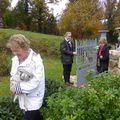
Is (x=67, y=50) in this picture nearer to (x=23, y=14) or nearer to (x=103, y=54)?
(x=103, y=54)

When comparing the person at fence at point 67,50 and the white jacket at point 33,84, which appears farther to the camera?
the person at fence at point 67,50

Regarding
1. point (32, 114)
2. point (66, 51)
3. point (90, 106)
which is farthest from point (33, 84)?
point (66, 51)

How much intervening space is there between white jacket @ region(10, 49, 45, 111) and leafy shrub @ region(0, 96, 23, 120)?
Result: 0.66 m

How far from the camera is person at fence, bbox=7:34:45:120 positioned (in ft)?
15.5

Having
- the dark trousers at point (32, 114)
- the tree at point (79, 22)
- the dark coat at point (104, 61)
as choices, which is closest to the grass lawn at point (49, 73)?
the dark coat at point (104, 61)

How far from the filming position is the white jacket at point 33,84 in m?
4.75

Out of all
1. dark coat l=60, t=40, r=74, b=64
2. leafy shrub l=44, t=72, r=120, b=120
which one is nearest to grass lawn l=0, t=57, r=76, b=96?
dark coat l=60, t=40, r=74, b=64

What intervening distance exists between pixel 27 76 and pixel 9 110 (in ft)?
3.48

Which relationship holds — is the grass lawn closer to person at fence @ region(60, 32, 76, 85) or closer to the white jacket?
person at fence @ region(60, 32, 76, 85)

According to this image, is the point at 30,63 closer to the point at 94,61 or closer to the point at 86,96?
the point at 86,96

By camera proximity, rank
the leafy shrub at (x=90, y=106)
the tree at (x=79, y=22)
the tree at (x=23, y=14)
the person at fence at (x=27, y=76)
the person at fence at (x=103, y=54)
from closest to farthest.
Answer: the leafy shrub at (x=90, y=106) < the person at fence at (x=27, y=76) < the person at fence at (x=103, y=54) < the tree at (x=79, y=22) < the tree at (x=23, y=14)

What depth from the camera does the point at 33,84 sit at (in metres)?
4.75

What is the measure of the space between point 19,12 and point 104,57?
2742 cm

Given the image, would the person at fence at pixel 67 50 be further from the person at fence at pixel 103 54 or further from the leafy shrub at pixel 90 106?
the leafy shrub at pixel 90 106
